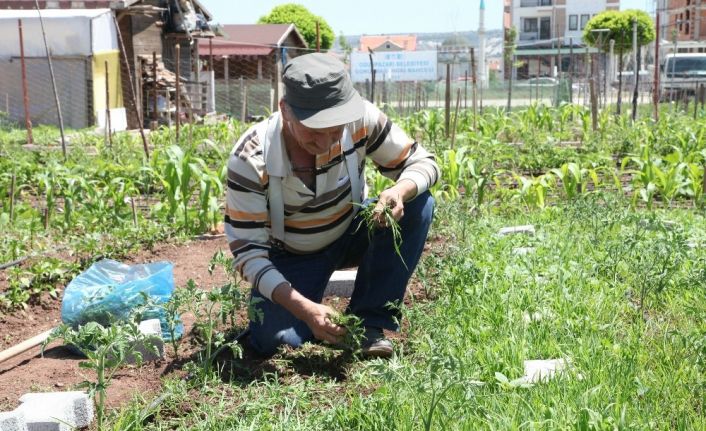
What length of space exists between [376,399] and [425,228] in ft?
3.75

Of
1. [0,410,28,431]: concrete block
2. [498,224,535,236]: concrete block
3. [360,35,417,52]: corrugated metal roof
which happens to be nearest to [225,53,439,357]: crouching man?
[0,410,28,431]: concrete block

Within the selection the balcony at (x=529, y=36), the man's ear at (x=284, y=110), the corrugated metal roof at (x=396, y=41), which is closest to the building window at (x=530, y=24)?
the balcony at (x=529, y=36)

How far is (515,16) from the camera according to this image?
69.7 m

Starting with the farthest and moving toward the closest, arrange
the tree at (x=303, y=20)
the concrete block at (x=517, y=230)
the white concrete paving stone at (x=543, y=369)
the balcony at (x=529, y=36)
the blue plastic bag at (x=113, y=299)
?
the balcony at (x=529, y=36)
the tree at (x=303, y=20)
the concrete block at (x=517, y=230)
the blue plastic bag at (x=113, y=299)
the white concrete paving stone at (x=543, y=369)

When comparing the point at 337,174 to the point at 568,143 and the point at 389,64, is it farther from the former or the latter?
the point at 389,64

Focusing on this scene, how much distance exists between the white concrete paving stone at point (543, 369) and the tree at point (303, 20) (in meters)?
40.2

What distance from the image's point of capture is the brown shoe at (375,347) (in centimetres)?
344

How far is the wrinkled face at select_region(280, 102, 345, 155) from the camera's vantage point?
3127mm

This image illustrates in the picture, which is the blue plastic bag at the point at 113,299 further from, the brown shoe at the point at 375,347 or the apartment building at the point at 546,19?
the apartment building at the point at 546,19

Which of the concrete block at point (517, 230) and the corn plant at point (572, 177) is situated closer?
the concrete block at point (517, 230)

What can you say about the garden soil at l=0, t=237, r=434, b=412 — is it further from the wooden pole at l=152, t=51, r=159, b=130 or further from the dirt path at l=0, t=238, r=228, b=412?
the wooden pole at l=152, t=51, r=159, b=130

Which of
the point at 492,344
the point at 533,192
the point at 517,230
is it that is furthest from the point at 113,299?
the point at 533,192

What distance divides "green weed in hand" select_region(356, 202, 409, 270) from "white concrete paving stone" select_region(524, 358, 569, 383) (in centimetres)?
76

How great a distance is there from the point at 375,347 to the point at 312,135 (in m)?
0.87
